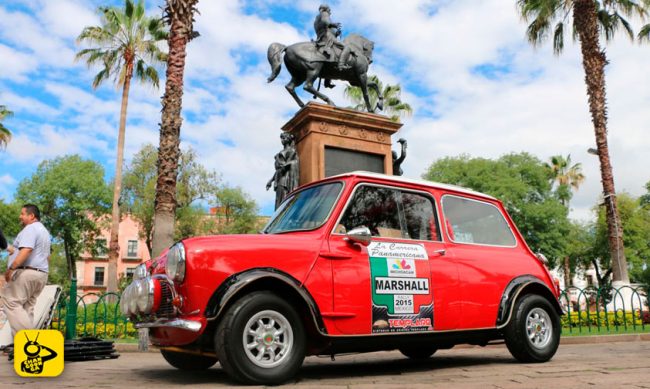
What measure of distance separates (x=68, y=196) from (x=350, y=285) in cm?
3948

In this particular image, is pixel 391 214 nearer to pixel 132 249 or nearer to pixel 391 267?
pixel 391 267

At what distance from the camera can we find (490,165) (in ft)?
152

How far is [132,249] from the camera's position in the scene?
64.0 m

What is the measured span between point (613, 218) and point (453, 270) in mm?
14893

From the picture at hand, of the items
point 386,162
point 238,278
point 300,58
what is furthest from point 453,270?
point 300,58

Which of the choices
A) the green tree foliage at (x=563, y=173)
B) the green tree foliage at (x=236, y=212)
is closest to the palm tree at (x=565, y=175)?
the green tree foliage at (x=563, y=173)

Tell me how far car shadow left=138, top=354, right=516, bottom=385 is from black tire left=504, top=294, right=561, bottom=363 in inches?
15.0

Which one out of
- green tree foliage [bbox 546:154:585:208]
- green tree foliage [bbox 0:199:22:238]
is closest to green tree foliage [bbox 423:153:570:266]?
green tree foliage [bbox 546:154:585:208]

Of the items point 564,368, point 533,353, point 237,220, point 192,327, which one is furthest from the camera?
point 237,220

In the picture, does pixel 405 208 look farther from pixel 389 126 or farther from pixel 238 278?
pixel 389 126

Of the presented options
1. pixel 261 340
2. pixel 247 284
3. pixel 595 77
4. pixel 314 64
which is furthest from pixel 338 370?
pixel 595 77

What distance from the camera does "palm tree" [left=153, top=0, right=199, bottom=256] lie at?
10039 mm

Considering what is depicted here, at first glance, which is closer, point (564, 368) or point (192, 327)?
point (192, 327)

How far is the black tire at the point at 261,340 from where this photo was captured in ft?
13.5
